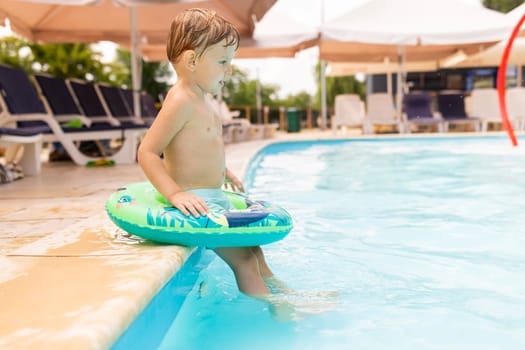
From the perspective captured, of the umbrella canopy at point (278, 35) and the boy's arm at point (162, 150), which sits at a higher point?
the umbrella canopy at point (278, 35)

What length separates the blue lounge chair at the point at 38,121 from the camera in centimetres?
597

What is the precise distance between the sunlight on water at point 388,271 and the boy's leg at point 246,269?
0.06m

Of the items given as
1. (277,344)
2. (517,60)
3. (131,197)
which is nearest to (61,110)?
(131,197)

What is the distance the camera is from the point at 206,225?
6.14ft

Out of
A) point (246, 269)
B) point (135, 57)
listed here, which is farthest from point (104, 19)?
Result: point (246, 269)

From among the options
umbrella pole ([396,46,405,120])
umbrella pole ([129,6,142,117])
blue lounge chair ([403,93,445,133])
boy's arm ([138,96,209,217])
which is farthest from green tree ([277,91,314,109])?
boy's arm ([138,96,209,217])

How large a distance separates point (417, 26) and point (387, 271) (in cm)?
1101

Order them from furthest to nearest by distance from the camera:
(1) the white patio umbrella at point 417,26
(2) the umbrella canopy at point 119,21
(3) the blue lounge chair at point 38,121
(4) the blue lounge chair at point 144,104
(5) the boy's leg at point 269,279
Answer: (1) the white patio umbrella at point 417,26 → (4) the blue lounge chair at point 144,104 → (2) the umbrella canopy at point 119,21 → (3) the blue lounge chair at point 38,121 → (5) the boy's leg at point 269,279

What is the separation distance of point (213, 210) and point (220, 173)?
272 mm

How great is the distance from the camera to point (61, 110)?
7.48 metres

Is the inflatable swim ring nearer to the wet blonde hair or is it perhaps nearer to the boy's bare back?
the boy's bare back

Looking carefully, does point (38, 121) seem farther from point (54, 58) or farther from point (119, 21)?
point (54, 58)

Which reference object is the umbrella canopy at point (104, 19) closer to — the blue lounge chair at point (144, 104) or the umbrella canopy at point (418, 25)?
the blue lounge chair at point (144, 104)

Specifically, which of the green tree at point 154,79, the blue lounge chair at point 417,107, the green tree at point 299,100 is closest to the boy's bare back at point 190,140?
the blue lounge chair at point 417,107
